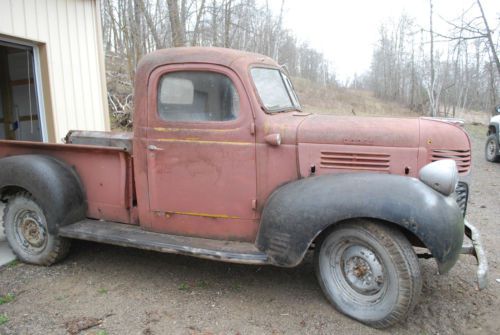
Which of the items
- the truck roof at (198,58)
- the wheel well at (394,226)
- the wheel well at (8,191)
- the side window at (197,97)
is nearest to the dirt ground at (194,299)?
the wheel well at (394,226)

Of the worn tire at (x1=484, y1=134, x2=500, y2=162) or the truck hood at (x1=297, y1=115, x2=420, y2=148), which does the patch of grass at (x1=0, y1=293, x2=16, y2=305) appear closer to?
the truck hood at (x1=297, y1=115, x2=420, y2=148)

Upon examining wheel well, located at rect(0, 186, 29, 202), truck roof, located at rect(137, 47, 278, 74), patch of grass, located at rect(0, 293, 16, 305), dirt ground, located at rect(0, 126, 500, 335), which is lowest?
dirt ground, located at rect(0, 126, 500, 335)

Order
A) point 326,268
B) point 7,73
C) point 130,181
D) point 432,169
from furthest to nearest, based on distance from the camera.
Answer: point 7,73
point 130,181
point 326,268
point 432,169

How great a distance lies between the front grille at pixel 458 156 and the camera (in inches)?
128

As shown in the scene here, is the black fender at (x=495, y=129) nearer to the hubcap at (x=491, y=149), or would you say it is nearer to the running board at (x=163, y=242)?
the hubcap at (x=491, y=149)

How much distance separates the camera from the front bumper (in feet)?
9.51

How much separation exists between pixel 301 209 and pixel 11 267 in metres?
3.07

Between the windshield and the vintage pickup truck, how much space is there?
17mm

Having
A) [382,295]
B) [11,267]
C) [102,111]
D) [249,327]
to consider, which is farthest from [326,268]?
[102,111]

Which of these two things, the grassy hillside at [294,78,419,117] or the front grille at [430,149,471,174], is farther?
the grassy hillside at [294,78,419,117]

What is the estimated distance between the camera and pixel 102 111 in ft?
24.5

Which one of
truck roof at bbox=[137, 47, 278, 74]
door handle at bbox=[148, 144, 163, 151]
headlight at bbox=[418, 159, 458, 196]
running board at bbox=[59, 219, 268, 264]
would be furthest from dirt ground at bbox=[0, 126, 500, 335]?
truck roof at bbox=[137, 47, 278, 74]

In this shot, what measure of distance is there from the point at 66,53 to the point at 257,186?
16.0 feet

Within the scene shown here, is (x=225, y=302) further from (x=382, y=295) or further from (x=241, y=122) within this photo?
(x=241, y=122)
